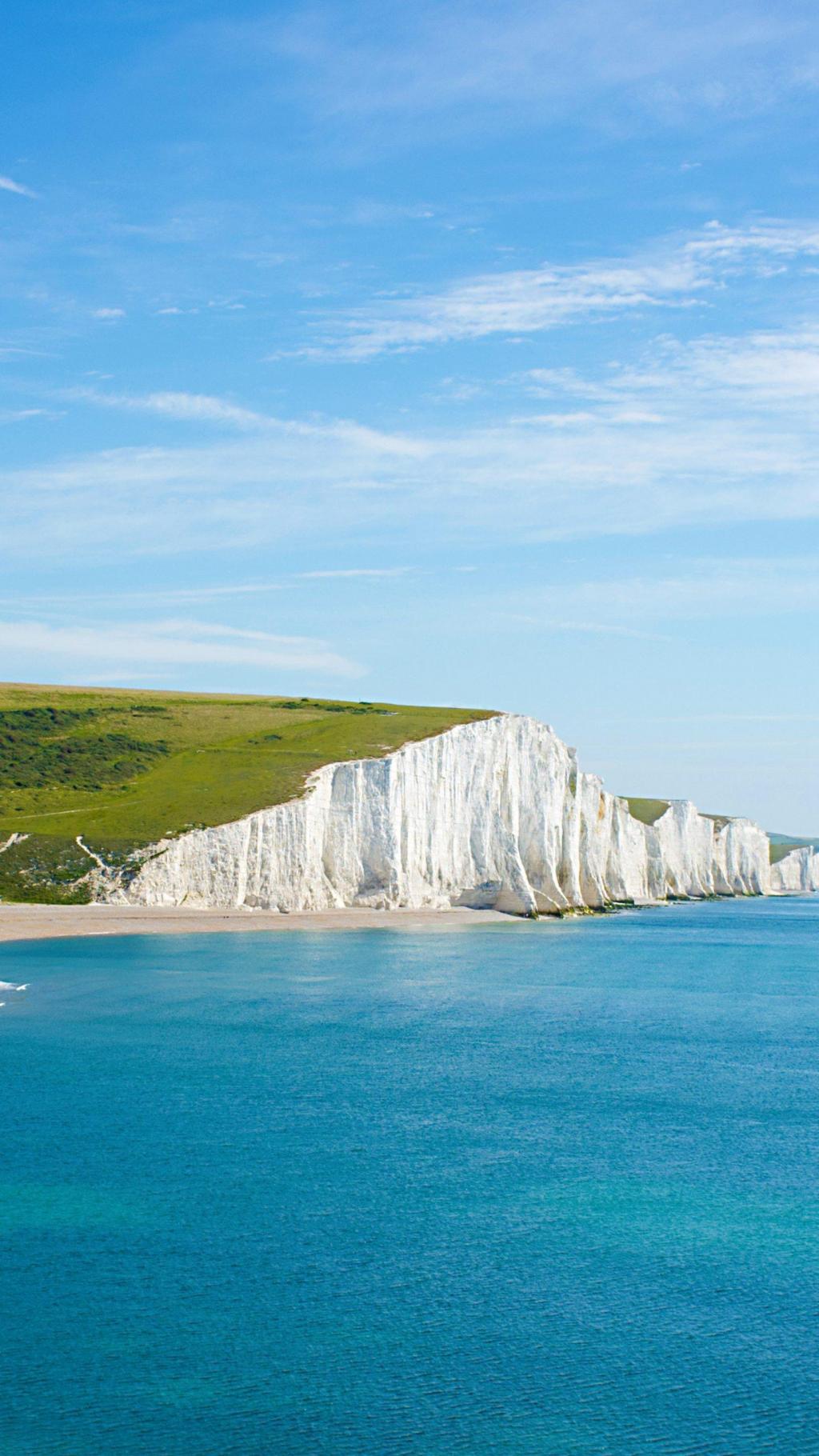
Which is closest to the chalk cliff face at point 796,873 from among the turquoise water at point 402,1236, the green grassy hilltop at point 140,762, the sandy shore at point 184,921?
the green grassy hilltop at point 140,762

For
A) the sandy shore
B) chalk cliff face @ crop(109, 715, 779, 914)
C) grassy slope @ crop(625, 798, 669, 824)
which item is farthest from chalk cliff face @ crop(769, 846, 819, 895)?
the sandy shore

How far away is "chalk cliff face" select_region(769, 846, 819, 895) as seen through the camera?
159 m

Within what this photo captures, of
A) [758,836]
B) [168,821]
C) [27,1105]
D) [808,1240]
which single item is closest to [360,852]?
[168,821]

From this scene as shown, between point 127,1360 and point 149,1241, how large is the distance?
320cm

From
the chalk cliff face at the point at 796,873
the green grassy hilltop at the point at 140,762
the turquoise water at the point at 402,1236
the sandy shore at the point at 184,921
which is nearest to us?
the turquoise water at the point at 402,1236

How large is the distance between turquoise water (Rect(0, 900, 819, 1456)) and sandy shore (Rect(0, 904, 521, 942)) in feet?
66.3

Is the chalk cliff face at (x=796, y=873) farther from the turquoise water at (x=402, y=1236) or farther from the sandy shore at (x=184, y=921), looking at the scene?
the turquoise water at (x=402, y=1236)

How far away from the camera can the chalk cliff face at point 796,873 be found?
15900 centimetres

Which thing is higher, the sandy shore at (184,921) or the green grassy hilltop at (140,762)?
the green grassy hilltop at (140,762)

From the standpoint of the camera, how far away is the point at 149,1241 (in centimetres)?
1486

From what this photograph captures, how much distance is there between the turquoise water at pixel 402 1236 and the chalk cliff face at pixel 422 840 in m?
28.4

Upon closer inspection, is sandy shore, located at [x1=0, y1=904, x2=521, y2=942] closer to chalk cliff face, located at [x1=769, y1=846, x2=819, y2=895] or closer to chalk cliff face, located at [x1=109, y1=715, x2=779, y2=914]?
chalk cliff face, located at [x1=109, y1=715, x2=779, y2=914]

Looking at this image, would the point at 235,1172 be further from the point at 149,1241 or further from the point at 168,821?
the point at 168,821

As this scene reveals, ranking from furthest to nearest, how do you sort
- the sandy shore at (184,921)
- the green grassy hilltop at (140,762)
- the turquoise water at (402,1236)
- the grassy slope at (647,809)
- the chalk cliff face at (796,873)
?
the chalk cliff face at (796,873) < the grassy slope at (647,809) < the green grassy hilltop at (140,762) < the sandy shore at (184,921) < the turquoise water at (402,1236)
